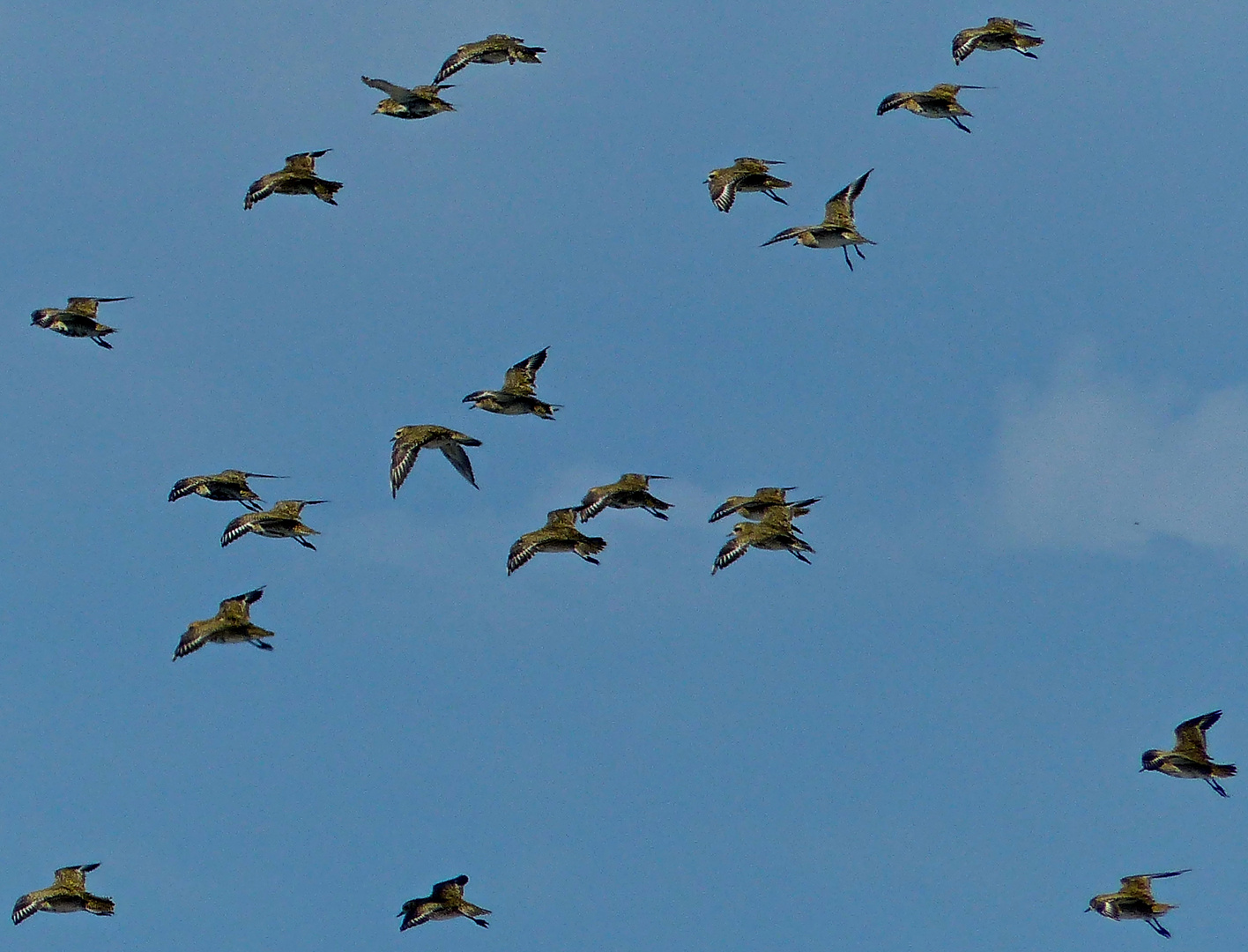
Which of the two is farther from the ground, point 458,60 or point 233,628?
point 458,60

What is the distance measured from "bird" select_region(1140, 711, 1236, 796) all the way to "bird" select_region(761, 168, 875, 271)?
15582mm

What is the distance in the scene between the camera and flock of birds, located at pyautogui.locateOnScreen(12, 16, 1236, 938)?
5503 centimetres

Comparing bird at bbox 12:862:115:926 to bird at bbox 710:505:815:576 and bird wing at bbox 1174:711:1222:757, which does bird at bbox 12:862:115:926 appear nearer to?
bird at bbox 710:505:815:576

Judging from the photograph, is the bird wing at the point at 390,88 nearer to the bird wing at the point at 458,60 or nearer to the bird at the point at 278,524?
the bird wing at the point at 458,60

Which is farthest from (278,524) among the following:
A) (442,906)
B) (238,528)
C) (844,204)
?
(844,204)

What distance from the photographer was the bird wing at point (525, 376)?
200 ft

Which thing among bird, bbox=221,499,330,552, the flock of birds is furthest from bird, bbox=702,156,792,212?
bird, bbox=221,499,330,552

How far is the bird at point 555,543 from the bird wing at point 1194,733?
53.0ft

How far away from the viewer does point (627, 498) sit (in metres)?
58.8

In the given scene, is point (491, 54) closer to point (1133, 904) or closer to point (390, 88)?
point (390, 88)

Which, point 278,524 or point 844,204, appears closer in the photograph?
point 278,524

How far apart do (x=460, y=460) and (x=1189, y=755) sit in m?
21.1

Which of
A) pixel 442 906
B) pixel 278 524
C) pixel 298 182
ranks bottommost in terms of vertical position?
pixel 442 906

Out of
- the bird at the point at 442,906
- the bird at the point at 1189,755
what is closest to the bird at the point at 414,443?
the bird at the point at 442,906
